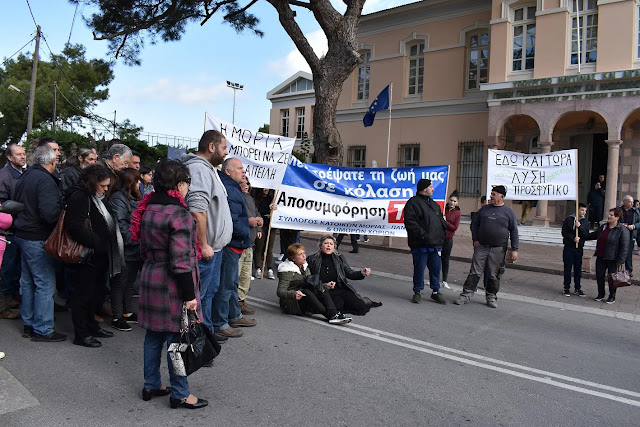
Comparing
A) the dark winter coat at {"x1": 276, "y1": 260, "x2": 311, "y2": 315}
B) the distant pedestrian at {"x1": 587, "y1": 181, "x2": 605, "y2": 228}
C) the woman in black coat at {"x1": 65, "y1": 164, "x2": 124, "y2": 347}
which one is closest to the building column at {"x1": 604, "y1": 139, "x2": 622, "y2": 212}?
the distant pedestrian at {"x1": 587, "y1": 181, "x2": 605, "y2": 228}

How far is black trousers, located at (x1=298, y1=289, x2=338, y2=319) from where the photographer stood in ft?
20.9

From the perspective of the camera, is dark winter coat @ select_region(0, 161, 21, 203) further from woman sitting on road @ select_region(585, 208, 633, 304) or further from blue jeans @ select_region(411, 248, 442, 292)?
woman sitting on road @ select_region(585, 208, 633, 304)

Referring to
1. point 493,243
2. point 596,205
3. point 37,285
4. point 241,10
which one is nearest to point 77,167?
point 37,285

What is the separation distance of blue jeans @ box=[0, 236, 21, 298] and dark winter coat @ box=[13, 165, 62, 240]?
1.11 meters

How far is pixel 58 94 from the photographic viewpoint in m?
39.0

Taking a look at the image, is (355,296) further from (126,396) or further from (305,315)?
(126,396)

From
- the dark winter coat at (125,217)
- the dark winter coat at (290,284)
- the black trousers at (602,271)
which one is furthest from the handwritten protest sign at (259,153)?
the black trousers at (602,271)

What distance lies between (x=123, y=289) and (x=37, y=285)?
3.04 feet

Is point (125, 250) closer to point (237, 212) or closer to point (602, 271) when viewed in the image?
point (237, 212)

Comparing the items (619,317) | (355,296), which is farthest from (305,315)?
(619,317)

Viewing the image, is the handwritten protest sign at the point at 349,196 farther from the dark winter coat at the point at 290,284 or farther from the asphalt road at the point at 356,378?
the asphalt road at the point at 356,378

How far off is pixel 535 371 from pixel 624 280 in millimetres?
4475

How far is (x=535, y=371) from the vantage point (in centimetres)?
497

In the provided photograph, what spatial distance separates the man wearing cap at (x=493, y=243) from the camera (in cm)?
790
